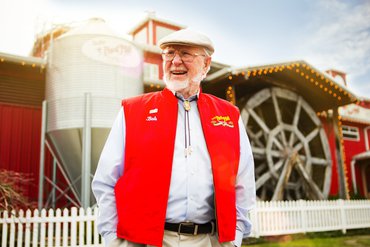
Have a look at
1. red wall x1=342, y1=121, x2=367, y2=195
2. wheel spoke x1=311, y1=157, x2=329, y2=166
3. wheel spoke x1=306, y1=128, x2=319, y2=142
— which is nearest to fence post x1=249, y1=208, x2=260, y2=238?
wheel spoke x1=311, y1=157, x2=329, y2=166

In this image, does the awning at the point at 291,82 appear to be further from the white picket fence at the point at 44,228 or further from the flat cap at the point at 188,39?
the flat cap at the point at 188,39

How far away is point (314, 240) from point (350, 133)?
1160 cm

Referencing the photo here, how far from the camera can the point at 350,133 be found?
738 inches

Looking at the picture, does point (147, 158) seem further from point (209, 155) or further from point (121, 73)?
point (121, 73)

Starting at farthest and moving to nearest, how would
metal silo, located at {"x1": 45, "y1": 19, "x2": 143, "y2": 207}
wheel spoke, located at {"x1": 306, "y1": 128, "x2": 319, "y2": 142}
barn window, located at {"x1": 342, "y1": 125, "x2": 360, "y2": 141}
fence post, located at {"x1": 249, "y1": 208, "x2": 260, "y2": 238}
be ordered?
barn window, located at {"x1": 342, "y1": 125, "x2": 360, "y2": 141} → wheel spoke, located at {"x1": 306, "y1": 128, "x2": 319, "y2": 142} → fence post, located at {"x1": 249, "y1": 208, "x2": 260, "y2": 238} → metal silo, located at {"x1": 45, "y1": 19, "x2": 143, "y2": 207}

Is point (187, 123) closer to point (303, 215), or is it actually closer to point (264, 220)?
point (264, 220)

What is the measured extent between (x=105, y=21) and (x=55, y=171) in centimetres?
400

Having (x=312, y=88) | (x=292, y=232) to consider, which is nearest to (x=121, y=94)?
(x=292, y=232)

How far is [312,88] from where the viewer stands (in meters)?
12.7

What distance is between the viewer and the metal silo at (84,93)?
25.2 ft

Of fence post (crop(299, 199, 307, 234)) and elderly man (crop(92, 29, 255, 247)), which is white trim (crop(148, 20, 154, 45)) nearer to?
fence post (crop(299, 199, 307, 234))

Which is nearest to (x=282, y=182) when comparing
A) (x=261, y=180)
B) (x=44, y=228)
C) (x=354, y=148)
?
(x=261, y=180)

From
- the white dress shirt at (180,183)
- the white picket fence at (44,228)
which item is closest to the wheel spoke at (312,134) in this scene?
the white picket fence at (44,228)

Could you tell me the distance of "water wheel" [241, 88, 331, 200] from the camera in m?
11.5
